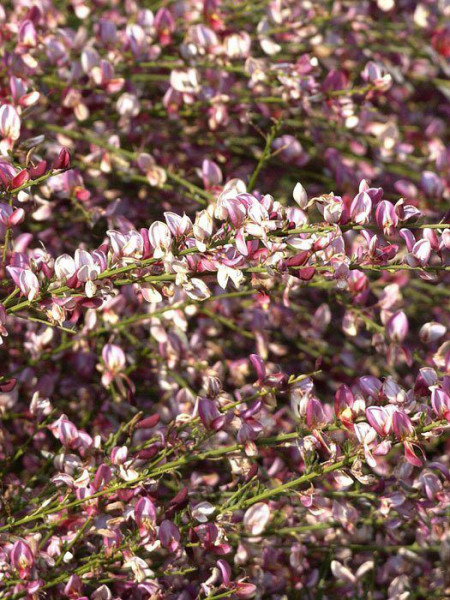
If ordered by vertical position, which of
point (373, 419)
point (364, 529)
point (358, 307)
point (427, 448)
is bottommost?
point (427, 448)

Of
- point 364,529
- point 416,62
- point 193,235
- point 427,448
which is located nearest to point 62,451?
point 193,235

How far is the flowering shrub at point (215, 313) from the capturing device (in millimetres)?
1139

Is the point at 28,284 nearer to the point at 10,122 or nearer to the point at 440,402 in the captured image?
the point at 10,122

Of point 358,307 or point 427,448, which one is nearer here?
point 358,307

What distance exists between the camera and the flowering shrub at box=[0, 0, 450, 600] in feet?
3.74

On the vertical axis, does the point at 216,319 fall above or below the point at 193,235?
below

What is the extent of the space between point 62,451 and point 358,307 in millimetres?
585

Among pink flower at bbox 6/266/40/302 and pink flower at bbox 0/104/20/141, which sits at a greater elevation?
pink flower at bbox 0/104/20/141

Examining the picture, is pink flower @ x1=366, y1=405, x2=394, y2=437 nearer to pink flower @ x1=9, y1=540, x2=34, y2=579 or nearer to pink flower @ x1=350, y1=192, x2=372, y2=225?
pink flower @ x1=350, y1=192, x2=372, y2=225

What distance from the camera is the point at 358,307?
157cm

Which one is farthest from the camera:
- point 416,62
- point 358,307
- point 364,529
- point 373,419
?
point 416,62

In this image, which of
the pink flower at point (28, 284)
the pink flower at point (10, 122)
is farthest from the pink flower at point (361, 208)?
the pink flower at point (10, 122)

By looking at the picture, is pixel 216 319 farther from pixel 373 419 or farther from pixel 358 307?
pixel 373 419

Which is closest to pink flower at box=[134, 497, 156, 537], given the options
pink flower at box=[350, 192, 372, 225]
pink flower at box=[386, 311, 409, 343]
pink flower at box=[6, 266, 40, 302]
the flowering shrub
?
the flowering shrub
